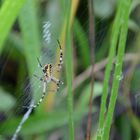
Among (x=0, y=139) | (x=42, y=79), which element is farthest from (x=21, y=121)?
(x=42, y=79)

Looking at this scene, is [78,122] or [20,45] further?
[20,45]

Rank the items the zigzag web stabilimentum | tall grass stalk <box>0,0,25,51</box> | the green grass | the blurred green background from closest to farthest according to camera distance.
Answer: the green grass < tall grass stalk <box>0,0,25,51</box> < the zigzag web stabilimentum < the blurred green background

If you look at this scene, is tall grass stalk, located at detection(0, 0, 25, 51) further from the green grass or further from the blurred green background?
the green grass

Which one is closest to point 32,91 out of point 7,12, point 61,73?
point 7,12

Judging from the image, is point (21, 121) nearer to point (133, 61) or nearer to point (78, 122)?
point (78, 122)

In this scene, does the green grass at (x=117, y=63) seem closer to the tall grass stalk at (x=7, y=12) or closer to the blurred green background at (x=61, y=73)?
the tall grass stalk at (x=7, y=12)

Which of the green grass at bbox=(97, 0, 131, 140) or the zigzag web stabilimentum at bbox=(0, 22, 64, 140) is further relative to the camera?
the zigzag web stabilimentum at bbox=(0, 22, 64, 140)

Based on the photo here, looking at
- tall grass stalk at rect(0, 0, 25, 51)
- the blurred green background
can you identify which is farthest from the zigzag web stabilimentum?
tall grass stalk at rect(0, 0, 25, 51)

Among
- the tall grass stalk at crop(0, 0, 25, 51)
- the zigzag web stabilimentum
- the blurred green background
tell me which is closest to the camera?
the tall grass stalk at crop(0, 0, 25, 51)
